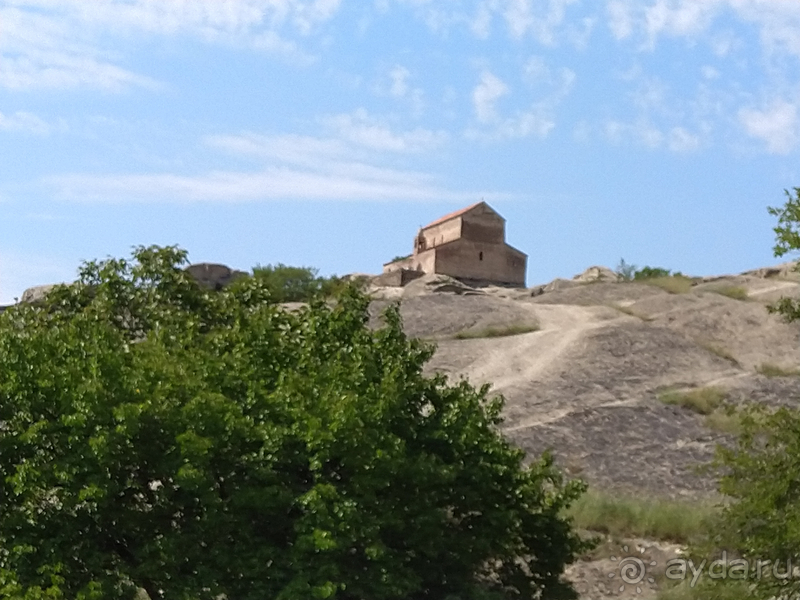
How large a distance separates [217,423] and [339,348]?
224 cm

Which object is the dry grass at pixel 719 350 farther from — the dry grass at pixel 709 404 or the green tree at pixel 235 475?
the green tree at pixel 235 475

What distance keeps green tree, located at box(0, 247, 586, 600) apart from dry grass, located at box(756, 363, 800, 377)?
14134 mm

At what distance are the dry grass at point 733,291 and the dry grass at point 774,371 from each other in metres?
6.40

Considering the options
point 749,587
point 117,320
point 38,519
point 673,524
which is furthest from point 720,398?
point 38,519

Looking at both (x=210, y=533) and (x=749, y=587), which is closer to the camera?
(x=210, y=533)

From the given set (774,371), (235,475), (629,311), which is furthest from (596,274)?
(235,475)

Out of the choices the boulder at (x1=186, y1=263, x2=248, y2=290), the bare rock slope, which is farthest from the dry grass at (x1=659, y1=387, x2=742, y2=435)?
the boulder at (x1=186, y1=263, x2=248, y2=290)

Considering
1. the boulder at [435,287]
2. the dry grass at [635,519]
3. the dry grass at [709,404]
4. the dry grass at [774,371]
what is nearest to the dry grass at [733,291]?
the dry grass at [774,371]

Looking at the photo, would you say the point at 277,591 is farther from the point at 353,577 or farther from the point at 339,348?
the point at 339,348

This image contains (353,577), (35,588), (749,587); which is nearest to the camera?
(35,588)

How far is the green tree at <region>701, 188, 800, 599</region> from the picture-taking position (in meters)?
12.3

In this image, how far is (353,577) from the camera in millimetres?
12062

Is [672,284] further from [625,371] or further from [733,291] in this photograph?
[625,371]

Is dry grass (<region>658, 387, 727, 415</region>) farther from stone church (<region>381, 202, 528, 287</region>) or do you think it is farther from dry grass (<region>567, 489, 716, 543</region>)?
stone church (<region>381, 202, 528, 287</region>)
